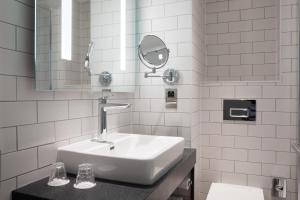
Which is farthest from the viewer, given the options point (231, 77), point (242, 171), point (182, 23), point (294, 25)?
point (231, 77)

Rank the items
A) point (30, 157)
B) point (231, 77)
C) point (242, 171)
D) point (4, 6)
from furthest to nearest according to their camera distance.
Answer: point (231, 77)
point (242, 171)
point (30, 157)
point (4, 6)

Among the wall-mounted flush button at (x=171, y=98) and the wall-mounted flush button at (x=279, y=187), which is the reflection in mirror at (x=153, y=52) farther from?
the wall-mounted flush button at (x=279, y=187)

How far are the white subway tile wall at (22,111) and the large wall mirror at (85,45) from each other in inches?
1.9

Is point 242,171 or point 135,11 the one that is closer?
point 135,11

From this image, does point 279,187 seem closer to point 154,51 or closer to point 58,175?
point 154,51

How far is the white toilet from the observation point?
1.90 metres

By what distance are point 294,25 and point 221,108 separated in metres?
0.87

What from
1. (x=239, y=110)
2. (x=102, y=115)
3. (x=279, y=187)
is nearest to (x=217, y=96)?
(x=239, y=110)

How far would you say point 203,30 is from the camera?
236cm

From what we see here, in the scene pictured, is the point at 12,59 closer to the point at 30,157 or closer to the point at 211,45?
the point at 30,157

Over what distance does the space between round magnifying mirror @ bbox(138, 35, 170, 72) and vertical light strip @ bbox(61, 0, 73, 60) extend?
0.60 meters

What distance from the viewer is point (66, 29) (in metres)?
1.31

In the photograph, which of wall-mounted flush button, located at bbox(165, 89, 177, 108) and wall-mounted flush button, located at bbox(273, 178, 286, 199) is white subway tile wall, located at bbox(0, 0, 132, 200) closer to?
wall-mounted flush button, located at bbox(165, 89, 177, 108)

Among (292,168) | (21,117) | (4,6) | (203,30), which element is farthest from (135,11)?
(292,168)
